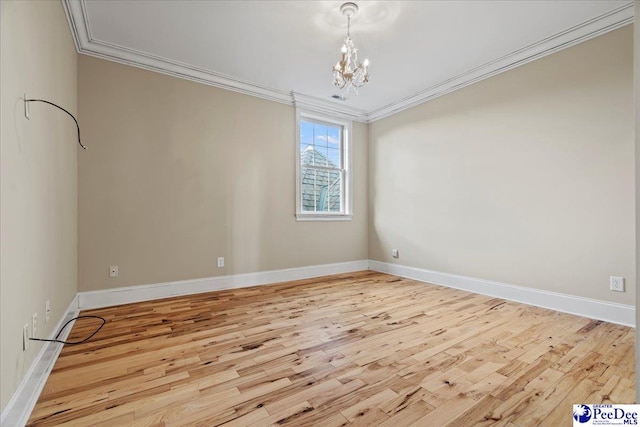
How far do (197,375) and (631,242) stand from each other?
3538 millimetres

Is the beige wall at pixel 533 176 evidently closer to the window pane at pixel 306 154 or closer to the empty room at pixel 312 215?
the empty room at pixel 312 215

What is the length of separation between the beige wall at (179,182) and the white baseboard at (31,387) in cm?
121

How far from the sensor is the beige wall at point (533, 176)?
2580 millimetres

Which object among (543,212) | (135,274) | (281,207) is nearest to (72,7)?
(135,274)

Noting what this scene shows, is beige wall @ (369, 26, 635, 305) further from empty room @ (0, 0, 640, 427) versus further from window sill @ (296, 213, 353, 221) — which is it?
window sill @ (296, 213, 353, 221)

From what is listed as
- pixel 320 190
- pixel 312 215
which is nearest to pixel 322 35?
pixel 320 190

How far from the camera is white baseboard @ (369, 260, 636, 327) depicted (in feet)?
8.30

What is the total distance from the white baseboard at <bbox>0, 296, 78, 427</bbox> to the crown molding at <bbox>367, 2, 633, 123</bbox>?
4701 millimetres

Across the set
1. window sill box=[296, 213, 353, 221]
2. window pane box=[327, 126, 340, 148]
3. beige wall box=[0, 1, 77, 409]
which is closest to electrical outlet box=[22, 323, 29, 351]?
beige wall box=[0, 1, 77, 409]

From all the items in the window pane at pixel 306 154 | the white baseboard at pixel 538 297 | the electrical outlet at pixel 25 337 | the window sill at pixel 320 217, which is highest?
the window pane at pixel 306 154

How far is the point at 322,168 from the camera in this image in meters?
4.76

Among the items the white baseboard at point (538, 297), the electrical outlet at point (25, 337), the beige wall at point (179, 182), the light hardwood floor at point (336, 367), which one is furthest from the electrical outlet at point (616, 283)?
the electrical outlet at point (25, 337)

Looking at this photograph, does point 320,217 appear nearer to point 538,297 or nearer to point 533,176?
point 533,176

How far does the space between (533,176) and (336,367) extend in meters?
2.86
